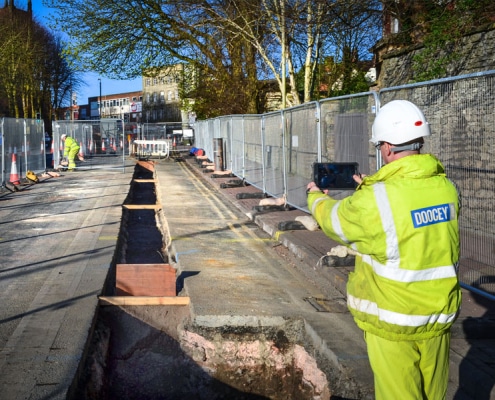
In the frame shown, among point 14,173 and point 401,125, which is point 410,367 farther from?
point 14,173

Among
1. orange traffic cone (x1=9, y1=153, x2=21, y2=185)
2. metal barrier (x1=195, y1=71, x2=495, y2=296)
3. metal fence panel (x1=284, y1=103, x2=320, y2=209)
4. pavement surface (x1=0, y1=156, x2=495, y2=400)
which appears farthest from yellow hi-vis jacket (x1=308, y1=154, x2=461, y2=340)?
orange traffic cone (x1=9, y1=153, x2=21, y2=185)

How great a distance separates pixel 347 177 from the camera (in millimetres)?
4570

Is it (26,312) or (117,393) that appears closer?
(117,393)

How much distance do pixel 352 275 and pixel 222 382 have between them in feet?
10.3

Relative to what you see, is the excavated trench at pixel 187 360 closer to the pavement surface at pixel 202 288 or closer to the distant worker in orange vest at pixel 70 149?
the pavement surface at pixel 202 288

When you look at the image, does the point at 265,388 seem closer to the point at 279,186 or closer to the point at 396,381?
the point at 396,381

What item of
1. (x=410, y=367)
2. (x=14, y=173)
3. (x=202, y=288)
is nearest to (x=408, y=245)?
(x=410, y=367)

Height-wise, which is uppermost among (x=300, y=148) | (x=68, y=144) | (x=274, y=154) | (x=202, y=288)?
(x=68, y=144)

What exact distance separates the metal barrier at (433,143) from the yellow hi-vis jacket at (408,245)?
293 centimetres

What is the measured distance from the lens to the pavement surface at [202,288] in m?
5.29

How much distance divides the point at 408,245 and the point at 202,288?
501 centimetres

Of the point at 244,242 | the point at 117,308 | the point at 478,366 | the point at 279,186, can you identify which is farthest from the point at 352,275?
the point at 279,186

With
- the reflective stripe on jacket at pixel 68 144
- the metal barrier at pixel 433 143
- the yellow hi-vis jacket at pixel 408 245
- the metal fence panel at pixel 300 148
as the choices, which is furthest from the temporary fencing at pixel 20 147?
the yellow hi-vis jacket at pixel 408 245

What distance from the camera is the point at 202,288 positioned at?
26.7ft
